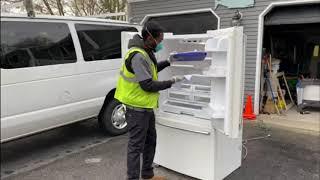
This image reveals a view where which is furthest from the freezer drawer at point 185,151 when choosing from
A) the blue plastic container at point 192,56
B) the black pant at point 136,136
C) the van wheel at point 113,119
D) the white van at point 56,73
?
the van wheel at point 113,119

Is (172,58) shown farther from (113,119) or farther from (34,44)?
(113,119)

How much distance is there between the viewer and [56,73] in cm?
436

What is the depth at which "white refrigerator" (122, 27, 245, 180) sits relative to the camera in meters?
3.04

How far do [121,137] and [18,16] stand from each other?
2524mm

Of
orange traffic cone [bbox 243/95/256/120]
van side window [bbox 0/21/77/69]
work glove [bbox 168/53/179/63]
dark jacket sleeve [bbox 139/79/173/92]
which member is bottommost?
orange traffic cone [bbox 243/95/256/120]

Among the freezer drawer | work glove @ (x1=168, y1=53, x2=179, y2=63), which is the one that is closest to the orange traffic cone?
the freezer drawer

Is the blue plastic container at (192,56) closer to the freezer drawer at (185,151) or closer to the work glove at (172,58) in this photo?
the work glove at (172,58)

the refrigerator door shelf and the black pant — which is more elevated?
the refrigerator door shelf

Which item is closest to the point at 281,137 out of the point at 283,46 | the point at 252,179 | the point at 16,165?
the point at 252,179

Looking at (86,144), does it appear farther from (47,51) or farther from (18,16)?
(18,16)

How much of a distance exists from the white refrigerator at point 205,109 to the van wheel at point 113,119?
1.56 m

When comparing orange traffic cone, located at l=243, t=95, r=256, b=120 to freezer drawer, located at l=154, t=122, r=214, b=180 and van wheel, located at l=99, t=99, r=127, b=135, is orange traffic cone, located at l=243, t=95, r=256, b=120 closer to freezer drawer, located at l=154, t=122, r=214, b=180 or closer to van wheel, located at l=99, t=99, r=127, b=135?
van wheel, located at l=99, t=99, r=127, b=135

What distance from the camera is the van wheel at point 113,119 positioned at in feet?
17.4

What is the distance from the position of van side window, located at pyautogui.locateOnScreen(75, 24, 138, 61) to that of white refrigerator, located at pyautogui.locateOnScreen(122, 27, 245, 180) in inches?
47.3
